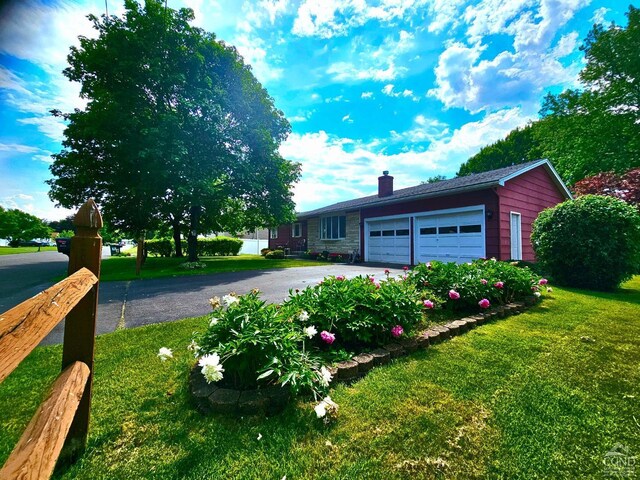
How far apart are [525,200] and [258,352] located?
13564mm

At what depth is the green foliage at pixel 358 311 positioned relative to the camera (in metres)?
2.94

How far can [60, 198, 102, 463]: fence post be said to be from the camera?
153 cm

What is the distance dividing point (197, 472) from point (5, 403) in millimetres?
1940

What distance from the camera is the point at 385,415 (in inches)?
78.2

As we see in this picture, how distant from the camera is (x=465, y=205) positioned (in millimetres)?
11016

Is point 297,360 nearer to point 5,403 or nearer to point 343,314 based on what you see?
point 343,314

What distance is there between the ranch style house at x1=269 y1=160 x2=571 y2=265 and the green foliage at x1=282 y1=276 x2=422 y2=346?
871 centimetres

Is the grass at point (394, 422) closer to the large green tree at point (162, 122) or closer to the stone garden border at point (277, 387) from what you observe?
the stone garden border at point (277, 387)

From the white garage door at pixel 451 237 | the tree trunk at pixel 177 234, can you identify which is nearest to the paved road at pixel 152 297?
the white garage door at pixel 451 237

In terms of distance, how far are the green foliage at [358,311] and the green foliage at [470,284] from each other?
2.75ft

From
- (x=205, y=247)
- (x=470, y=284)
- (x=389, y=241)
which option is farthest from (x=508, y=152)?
(x=205, y=247)

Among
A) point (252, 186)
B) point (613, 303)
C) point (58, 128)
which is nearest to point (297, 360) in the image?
point (613, 303)

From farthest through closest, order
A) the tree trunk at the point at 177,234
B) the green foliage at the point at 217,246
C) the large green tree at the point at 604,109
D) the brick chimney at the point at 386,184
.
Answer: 1. the green foliage at the point at 217,246
2. the tree trunk at the point at 177,234
3. the large green tree at the point at 604,109
4. the brick chimney at the point at 386,184

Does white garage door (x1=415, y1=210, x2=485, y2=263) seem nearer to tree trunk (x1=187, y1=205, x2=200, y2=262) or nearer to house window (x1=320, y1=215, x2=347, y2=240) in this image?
house window (x1=320, y1=215, x2=347, y2=240)
